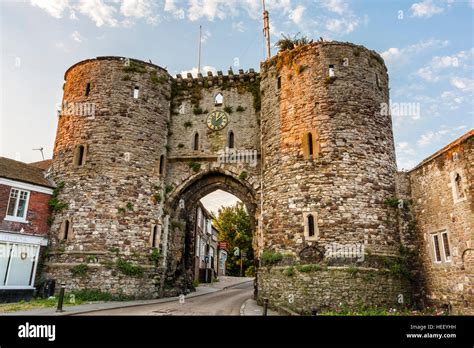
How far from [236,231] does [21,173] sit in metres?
32.6

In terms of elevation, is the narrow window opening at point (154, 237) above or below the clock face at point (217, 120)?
below

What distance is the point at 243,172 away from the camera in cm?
1736

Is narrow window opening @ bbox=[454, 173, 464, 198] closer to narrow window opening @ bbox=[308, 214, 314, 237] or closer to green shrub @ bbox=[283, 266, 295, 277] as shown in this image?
narrow window opening @ bbox=[308, 214, 314, 237]

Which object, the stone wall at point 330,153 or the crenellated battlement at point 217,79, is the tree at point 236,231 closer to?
Result: the crenellated battlement at point 217,79

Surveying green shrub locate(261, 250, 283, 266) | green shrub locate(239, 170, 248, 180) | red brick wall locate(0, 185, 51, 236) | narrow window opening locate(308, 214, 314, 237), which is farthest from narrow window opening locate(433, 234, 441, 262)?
red brick wall locate(0, 185, 51, 236)

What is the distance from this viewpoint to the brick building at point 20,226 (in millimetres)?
13914

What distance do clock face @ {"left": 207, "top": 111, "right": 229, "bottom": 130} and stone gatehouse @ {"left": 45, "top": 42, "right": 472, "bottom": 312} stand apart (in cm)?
6

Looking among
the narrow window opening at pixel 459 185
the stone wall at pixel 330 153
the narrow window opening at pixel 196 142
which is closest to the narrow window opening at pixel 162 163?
the narrow window opening at pixel 196 142

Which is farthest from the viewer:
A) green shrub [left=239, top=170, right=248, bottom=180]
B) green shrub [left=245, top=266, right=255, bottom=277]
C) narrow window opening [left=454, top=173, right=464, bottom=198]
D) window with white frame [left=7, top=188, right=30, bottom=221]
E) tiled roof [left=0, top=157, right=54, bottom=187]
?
green shrub [left=245, top=266, right=255, bottom=277]

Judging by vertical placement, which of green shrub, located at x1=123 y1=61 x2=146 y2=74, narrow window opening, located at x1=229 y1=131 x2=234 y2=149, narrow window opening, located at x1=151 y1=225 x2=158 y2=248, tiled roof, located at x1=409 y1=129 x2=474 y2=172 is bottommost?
narrow window opening, located at x1=151 y1=225 x2=158 y2=248

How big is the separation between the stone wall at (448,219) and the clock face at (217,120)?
944 cm

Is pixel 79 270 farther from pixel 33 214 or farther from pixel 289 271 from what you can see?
pixel 289 271

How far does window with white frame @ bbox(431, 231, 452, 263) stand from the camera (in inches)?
455
